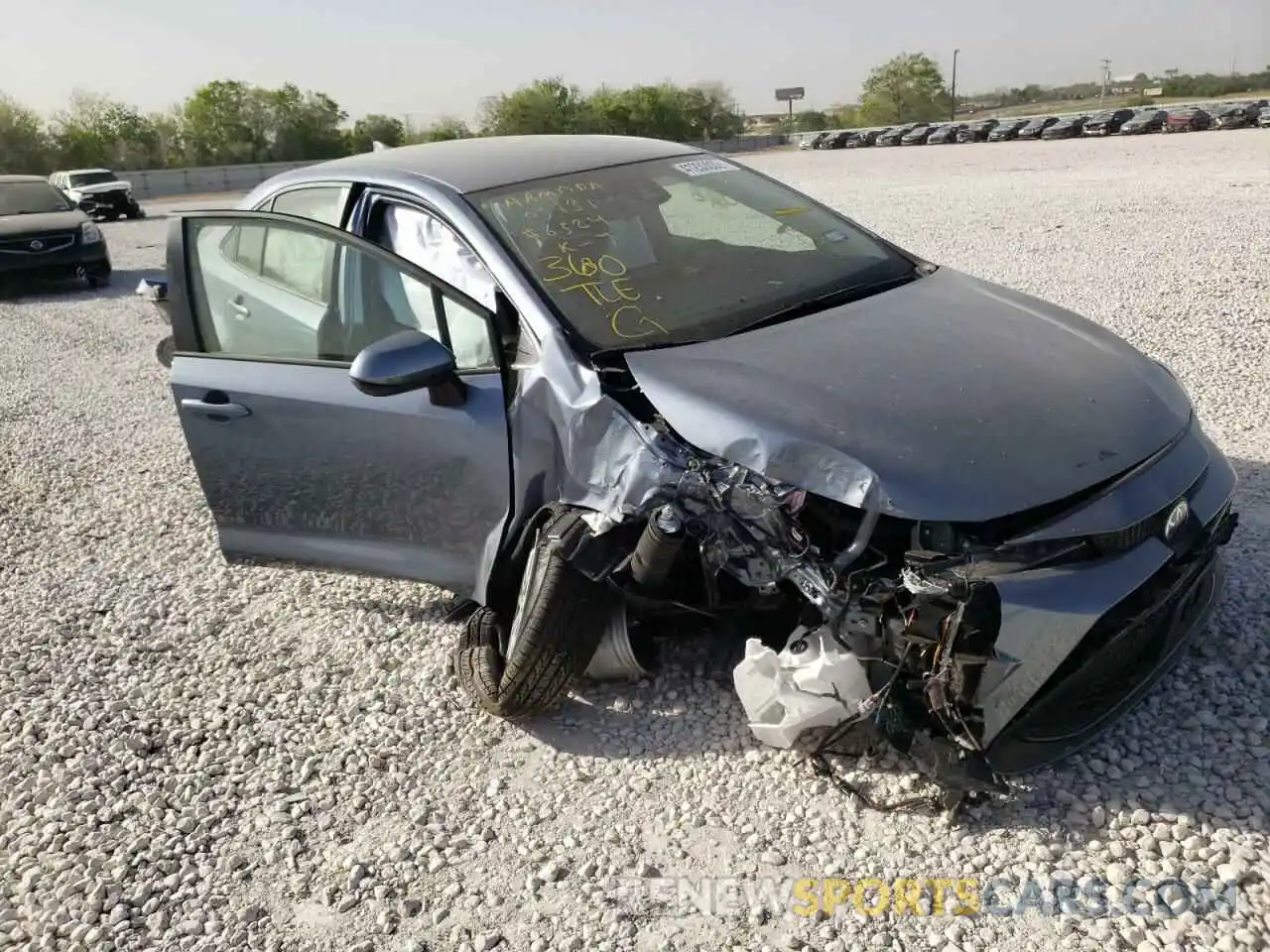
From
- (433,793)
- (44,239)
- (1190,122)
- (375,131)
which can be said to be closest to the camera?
(433,793)

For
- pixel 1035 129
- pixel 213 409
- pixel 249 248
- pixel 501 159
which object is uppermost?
pixel 501 159

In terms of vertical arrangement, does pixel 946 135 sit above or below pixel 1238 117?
below

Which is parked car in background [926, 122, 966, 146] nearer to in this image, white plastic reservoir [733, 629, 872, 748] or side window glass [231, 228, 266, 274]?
side window glass [231, 228, 266, 274]

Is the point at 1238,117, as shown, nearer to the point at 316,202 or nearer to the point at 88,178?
the point at 88,178

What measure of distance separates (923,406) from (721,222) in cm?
148

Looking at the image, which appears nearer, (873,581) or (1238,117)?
(873,581)

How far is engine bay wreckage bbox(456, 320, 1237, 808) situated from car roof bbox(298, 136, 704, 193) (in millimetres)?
1046

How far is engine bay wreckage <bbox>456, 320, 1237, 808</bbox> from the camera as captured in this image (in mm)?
2352

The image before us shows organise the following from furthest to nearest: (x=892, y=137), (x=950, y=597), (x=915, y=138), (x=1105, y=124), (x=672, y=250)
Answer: (x=892, y=137) → (x=915, y=138) → (x=1105, y=124) → (x=672, y=250) → (x=950, y=597)

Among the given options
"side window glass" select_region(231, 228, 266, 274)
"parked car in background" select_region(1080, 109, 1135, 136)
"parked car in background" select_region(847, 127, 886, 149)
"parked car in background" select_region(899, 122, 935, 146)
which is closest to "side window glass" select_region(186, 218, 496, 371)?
"side window glass" select_region(231, 228, 266, 274)

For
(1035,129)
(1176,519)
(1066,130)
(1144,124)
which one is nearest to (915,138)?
(1035,129)

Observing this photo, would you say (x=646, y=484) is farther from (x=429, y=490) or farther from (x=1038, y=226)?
(x=1038, y=226)

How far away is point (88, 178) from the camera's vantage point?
28938mm

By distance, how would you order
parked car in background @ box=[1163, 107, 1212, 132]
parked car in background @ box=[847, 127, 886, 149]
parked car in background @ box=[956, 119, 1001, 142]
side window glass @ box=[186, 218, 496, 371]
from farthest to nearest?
parked car in background @ box=[847, 127, 886, 149] < parked car in background @ box=[956, 119, 1001, 142] < parked car in background @ box=[1163, 107, 1212, 132] < side window glass @ box=[186, 218, 496, 371]
